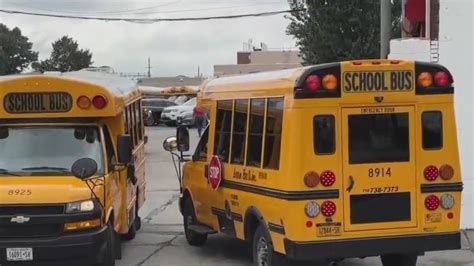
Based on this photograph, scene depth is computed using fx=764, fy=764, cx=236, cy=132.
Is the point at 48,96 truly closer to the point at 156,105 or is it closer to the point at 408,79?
the point at 408,79

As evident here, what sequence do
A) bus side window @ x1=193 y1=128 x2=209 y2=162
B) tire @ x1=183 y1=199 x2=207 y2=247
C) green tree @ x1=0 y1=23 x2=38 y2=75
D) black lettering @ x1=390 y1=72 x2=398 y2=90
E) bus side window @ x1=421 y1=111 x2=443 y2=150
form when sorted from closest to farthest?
1. black lettering @ x1=390 y1=72 x2=398 y2=90
2. bus side window @ x1=421 y1=111 x2=443 y2=150
3. bus side window @ x1=193 y1=128 x2=209 y2=162
4. tire @ x1=183 y1=199 x2=207 y2=247
5. green tree @ x1=0 y1=23 x2=38 y2=75

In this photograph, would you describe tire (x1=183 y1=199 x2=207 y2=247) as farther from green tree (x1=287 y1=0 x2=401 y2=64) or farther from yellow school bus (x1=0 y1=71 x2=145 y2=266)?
green tree (x1=287 y1=0 x2=401 y2=64)

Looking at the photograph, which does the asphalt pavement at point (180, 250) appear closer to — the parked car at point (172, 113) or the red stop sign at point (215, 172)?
the red stop sign at point (215, 172)

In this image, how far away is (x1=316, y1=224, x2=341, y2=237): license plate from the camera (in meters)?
7.31

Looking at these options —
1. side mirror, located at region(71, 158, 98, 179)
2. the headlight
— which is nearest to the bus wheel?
the headlight

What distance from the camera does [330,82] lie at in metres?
7.37

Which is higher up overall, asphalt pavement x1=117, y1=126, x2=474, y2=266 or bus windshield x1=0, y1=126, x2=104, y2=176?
bus windshield x1=0, y1=126, x2=104, y2=176

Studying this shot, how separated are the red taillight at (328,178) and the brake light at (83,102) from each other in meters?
3.17

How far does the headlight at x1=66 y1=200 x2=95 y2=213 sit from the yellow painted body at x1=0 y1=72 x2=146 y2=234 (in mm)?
50

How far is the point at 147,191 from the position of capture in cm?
1775

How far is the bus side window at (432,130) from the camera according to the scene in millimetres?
7660

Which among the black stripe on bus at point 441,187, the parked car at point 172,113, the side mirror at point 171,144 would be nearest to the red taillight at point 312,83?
the black stripe on bus at point 441,187

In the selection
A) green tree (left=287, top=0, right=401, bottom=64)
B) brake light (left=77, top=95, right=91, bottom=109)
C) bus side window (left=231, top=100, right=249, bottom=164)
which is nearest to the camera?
bus side window (left=231, top=100, right=249, bottom=164)

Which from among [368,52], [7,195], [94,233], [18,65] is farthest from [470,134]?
[18,65]
